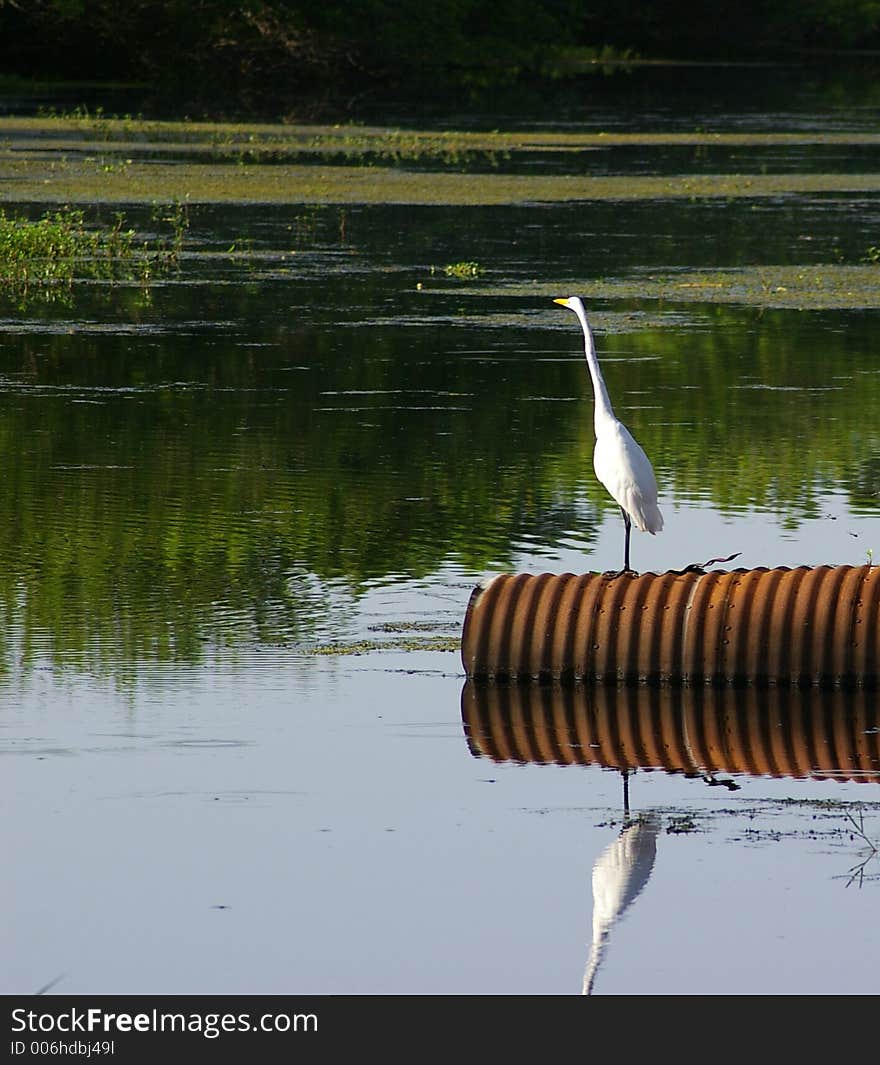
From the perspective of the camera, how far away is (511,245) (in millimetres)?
30984

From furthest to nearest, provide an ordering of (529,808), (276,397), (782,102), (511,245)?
(782,102), (511,245), (276,397), (529,808)

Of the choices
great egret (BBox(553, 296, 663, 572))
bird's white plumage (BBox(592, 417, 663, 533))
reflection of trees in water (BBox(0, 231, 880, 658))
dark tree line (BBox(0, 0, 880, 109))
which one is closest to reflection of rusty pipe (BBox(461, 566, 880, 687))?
great egret (BBox(553, 296, 663, 572))

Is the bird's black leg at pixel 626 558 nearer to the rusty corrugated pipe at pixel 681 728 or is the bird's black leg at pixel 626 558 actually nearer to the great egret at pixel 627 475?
the great egret at pixel 627 475

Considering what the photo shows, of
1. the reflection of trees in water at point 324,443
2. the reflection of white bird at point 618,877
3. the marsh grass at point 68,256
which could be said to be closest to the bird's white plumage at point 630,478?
the reflection of trees in water at point 324,443

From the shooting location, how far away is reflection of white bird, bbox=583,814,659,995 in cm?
779

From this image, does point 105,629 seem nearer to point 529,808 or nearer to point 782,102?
point 529,808

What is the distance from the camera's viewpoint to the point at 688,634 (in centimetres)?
1092

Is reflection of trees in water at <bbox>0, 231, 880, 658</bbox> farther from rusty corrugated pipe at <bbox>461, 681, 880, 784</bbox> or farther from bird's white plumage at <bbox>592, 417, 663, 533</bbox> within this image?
rusty corrugated pipe at <bbox>461, 681, 880, 784</bbox>

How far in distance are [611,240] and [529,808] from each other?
22754mm

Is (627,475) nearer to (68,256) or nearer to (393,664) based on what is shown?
(393,664)

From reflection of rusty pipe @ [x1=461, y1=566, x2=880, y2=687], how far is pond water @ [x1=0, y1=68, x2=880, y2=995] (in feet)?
0.52

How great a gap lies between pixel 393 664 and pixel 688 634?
146cm
